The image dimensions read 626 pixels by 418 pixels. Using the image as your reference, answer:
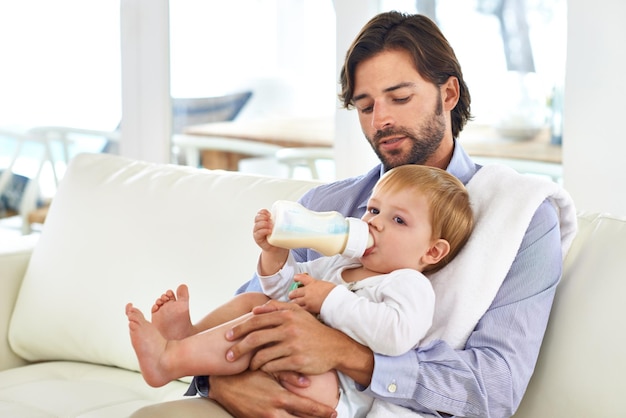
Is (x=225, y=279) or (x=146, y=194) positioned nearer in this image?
(x=225, y=279)

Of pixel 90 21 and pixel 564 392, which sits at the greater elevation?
pixel 90 21

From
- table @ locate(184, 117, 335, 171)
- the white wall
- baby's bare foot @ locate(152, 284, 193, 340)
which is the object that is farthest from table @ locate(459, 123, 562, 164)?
baby's bare foot @ locate(152, 284, 193, 340)

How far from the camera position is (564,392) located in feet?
5.24

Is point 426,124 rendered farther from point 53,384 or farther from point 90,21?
point 90,21

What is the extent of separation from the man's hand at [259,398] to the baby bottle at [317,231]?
227 mm

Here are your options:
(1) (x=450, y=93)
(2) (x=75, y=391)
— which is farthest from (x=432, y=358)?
(2) (x=75, y=391)

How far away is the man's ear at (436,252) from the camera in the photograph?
5.25 ft

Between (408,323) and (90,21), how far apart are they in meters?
2.64

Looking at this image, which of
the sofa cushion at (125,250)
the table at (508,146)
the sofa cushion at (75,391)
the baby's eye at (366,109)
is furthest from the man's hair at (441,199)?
the table at (508,146)

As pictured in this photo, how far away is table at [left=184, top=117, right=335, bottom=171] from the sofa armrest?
1.08 m

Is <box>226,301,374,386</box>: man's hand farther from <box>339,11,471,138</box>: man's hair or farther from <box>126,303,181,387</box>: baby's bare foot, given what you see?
<box>339,11,471,138</box>: man's hair

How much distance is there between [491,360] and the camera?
1554mm

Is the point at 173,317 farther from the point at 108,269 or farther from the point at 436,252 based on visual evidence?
the point at 108,269

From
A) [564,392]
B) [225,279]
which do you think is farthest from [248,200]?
[564,392]
